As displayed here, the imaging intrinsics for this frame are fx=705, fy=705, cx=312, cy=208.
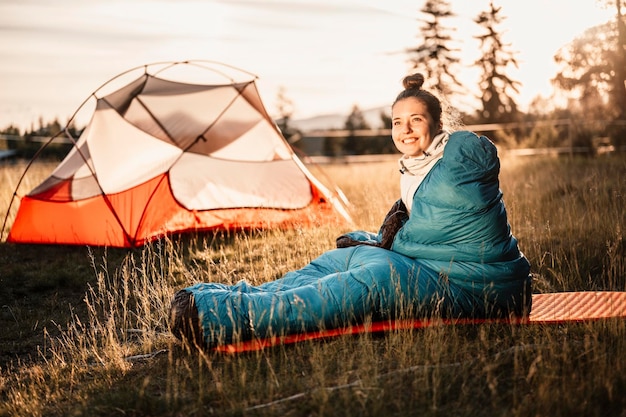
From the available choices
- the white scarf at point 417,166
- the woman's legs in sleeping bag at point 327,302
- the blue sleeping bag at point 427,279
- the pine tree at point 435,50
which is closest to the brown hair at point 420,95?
the white scarf at point 417,166

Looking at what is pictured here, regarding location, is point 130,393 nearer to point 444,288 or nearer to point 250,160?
point 444,288

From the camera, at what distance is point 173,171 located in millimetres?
6676

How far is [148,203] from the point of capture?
21.1 ft

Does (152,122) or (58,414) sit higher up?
(152,122)

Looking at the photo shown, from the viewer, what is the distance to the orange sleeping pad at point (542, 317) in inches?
129

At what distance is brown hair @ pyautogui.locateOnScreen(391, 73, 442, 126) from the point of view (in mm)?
3752

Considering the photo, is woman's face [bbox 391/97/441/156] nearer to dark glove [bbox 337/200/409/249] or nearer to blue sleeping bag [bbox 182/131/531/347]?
blue sleeping bag [bbox 182/131/531/347]

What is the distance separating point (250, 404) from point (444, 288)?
1.19 meters

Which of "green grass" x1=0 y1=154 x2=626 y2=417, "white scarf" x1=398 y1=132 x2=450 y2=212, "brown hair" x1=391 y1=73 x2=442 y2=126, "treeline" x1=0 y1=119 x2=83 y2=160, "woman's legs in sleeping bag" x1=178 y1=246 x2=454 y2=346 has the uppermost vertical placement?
"treeline" x1=0 y1=119 x2=83 y2=160

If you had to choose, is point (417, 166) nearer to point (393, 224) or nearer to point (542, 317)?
point (393, 224)

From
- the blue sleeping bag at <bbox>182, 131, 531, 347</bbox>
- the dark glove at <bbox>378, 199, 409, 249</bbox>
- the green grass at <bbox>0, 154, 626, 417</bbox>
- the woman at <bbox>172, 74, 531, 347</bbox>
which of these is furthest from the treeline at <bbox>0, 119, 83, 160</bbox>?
the blue sleeping bag at <bbox>182, 131, 531, 347</bbox>

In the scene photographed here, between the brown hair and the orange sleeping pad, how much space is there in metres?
1.10

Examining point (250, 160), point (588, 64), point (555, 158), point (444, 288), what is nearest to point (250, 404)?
point (444, 288)

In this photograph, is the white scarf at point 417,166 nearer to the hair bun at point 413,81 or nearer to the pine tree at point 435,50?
the hair bun at point 413,81
